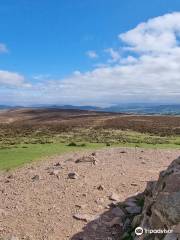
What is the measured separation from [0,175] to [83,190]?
6838mm

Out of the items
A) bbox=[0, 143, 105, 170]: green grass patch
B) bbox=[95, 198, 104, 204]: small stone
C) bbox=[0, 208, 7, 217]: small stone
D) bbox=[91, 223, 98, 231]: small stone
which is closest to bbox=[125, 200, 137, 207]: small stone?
bbox=[95, 198, 104, 204]: small stone

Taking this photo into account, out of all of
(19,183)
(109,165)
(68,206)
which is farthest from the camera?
(109,165)

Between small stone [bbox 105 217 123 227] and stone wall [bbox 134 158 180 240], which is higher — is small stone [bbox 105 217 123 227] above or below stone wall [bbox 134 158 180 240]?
below

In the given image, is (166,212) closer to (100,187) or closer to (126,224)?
(126,224)

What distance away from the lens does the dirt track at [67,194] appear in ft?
40.3

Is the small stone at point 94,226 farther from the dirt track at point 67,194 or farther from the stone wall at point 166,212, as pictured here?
the stone wall at point 166,212

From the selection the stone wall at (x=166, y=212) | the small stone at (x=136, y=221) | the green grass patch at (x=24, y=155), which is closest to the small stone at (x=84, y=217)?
the small stone at (x=136, y=221)

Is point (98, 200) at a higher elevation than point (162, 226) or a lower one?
lower

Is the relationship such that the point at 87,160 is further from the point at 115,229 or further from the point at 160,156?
the point at 115,229

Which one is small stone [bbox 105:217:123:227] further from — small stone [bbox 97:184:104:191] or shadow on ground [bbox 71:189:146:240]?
small stone [bbox 97:184:104:191]

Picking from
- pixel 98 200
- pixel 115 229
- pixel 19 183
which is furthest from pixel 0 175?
pixel 115 229

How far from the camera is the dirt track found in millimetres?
12297

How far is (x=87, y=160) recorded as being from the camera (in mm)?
20984

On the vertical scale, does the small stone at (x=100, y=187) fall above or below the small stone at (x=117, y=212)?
above
